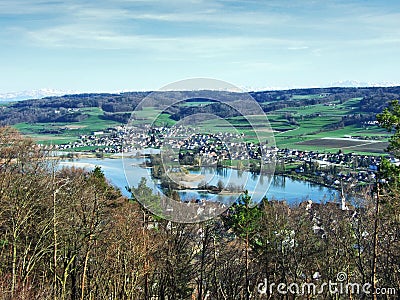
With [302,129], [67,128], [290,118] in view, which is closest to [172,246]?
[302,129]

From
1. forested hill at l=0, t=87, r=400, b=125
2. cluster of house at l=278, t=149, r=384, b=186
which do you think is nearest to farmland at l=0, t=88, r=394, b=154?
forested hill at l=0, t=87, r=400, b=125

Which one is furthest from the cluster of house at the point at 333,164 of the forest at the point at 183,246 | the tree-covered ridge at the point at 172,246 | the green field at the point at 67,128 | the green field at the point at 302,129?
the green field at the point at 67,128

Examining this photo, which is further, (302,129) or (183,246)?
(302,129)

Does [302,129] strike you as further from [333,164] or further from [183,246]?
[183,246]

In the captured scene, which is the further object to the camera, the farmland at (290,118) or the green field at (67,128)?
the green field at (67,128)

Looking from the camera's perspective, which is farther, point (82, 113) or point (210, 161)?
point (82, 113)

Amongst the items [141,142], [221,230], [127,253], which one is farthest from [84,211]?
[221,230]

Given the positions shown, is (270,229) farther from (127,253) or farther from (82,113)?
(82,113)

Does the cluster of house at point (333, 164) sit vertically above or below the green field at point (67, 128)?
below

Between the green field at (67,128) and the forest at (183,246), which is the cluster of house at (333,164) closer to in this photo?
the forest at (183,246)
